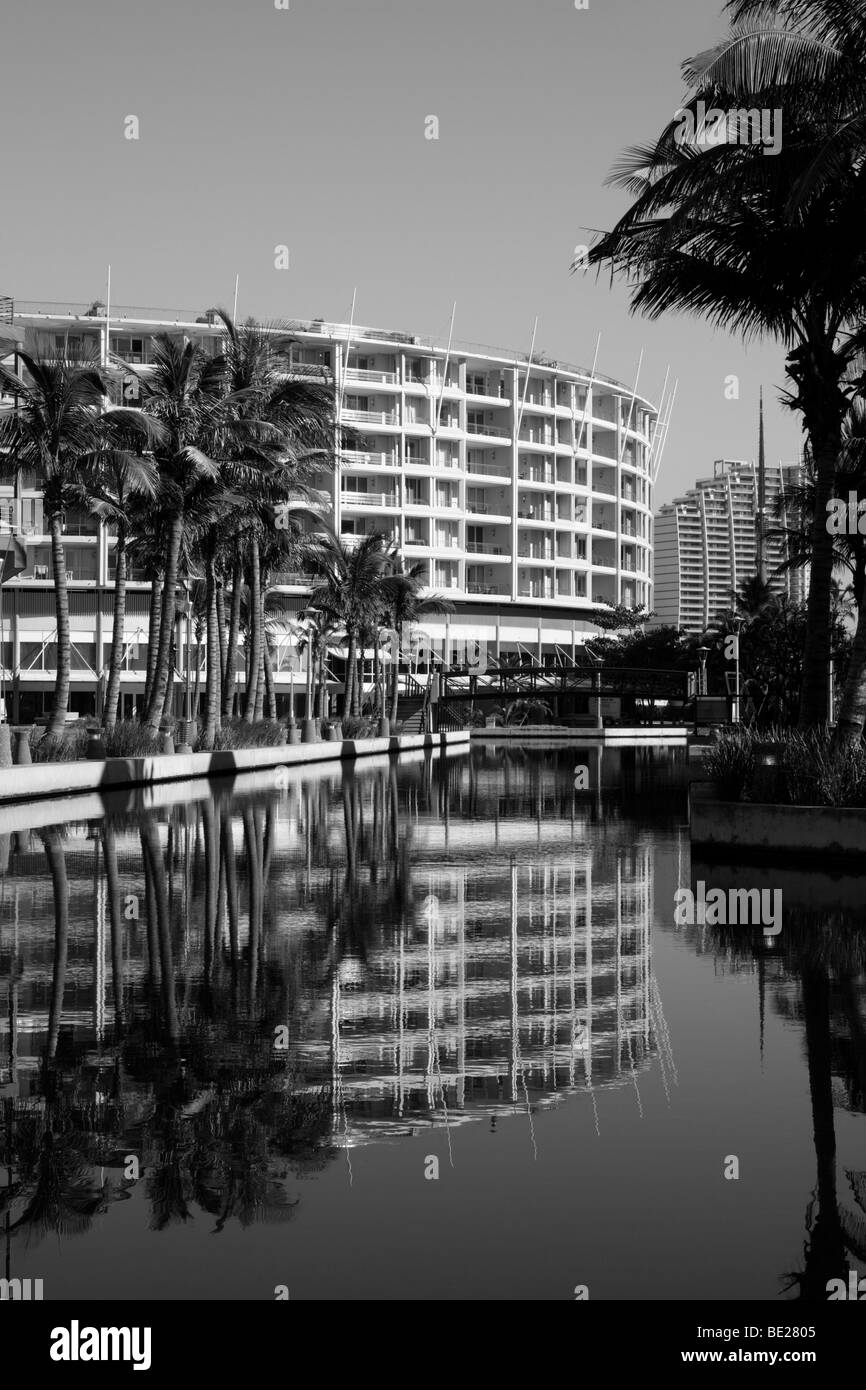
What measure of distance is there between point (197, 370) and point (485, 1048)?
1381 inches

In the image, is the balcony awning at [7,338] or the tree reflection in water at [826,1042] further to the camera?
the balcony awning at [7,338]

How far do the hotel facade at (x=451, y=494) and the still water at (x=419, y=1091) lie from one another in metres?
83.6

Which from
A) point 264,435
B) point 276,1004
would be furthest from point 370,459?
point 276,1004

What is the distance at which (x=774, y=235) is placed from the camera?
66.7 ft

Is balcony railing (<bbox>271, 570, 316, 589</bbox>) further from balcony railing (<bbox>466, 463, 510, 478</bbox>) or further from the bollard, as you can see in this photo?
the bollard

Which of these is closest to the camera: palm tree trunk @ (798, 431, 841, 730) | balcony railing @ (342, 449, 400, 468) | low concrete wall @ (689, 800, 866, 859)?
low concrete wall @ (689, 800, 866, 859)

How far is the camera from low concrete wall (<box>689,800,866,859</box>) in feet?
57.6

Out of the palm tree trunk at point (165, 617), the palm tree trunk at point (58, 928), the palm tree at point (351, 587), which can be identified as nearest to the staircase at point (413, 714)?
the palm tree at point (351, 587)

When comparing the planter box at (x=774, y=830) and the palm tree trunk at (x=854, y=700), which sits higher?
the palm tree trunk at (x=854, y=700)

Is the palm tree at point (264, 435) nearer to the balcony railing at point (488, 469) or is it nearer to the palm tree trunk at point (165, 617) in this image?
the palm tree trunk at point (165, 617)

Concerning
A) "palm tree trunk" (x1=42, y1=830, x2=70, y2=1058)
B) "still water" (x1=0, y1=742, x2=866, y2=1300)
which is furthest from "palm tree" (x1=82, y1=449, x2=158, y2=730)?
"still water" (x1=0, y1=742, x2=866, y2=1300)

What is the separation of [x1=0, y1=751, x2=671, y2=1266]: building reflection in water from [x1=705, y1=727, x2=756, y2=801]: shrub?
139cm

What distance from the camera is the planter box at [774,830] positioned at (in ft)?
57.6

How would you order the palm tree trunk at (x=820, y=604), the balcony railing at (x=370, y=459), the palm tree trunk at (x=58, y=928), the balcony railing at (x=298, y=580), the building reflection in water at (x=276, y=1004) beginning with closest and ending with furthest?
the building reflection in water at (x=276, y=1004)
the palm tree trunk at (x=58, y=928)
the palm tree trunk at (x=820, y=604)
the balcony railing at (x=298, y=580)
the balcony railing at (x=370, y=459)
